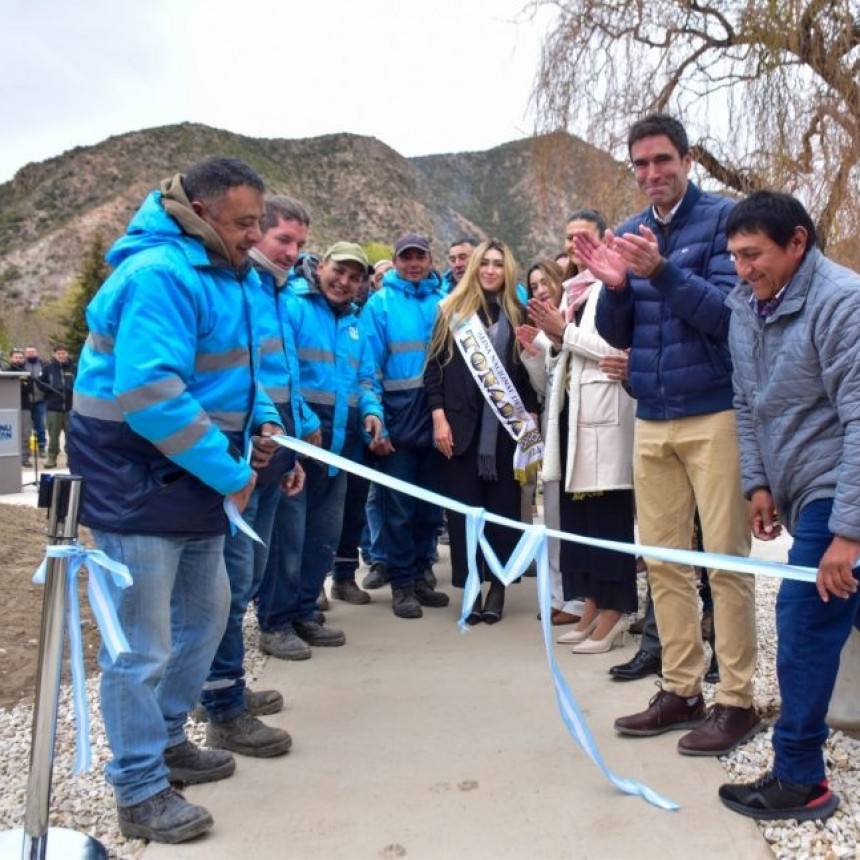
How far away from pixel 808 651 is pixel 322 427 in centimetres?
295

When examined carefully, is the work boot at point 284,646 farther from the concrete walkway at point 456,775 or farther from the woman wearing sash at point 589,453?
the woman wearing sash at point 589,453

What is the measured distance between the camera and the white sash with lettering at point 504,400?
17.1ft

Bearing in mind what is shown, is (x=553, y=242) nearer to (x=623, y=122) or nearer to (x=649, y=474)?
(x=623, y=122)

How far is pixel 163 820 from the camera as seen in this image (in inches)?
111

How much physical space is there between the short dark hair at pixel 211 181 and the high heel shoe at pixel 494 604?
10.1 ft

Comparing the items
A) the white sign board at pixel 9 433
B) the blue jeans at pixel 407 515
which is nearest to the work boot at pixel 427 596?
the blue jeans at pixel 407 515

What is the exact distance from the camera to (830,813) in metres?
2.86

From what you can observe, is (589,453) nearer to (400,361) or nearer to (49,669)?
(400,361)

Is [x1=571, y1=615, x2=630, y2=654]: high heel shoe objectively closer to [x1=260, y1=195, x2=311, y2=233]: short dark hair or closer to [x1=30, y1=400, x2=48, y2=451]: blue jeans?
[x1=260, y1=195, x2=311, y2=233]: short dark hair

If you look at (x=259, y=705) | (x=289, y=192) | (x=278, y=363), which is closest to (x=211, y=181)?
(x=278, y=363)

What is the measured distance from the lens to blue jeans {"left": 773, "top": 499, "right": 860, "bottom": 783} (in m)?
2.80

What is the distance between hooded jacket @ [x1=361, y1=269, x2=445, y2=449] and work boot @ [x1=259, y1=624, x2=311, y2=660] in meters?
1.39

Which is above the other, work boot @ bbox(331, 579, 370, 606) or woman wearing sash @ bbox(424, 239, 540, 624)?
woman wearing sash @ bbox(424, 239, 540, 624)

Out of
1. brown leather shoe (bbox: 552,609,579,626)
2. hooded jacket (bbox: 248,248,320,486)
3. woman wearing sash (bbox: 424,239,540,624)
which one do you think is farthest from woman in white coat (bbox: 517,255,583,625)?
hooded jacket (bbox: 248,248,320,486)
